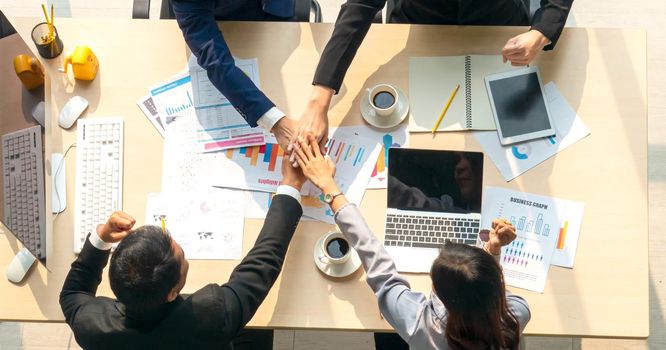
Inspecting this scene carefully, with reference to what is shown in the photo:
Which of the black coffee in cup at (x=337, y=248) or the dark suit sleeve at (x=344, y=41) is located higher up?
the dark suit sleeve at (x=344, y=41)

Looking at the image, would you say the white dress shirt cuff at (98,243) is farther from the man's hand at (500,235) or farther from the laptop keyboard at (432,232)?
the man's hand at (500,235)

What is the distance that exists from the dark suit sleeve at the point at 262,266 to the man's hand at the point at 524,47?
68cm

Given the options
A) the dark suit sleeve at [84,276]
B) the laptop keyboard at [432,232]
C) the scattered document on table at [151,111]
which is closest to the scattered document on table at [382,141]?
the laptop keyboard at [432,232]

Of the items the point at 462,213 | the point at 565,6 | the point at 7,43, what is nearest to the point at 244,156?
the point at 462,213

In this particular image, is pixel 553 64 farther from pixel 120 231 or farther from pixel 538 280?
pixel 120 231

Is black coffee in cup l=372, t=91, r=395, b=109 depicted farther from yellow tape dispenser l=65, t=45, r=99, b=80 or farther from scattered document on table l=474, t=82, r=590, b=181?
yellow tape dispenser l=65, t=45, r=99, b=80

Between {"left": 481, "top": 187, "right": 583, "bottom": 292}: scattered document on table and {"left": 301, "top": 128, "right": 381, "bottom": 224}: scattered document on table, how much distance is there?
1.02 feet

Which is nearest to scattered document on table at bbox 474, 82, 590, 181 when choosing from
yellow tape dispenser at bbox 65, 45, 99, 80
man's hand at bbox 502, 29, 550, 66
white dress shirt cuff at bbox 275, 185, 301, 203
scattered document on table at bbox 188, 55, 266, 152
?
man's hand at bbox 502, 29, 550, 66

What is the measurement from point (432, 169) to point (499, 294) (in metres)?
0.44

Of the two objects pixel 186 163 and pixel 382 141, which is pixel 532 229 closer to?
pixel 382 141

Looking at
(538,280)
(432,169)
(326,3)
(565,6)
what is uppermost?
(326,3)

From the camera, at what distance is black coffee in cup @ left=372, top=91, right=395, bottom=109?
1.65 metres

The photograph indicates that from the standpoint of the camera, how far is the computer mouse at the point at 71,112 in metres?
1.71

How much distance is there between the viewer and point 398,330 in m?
1.44
